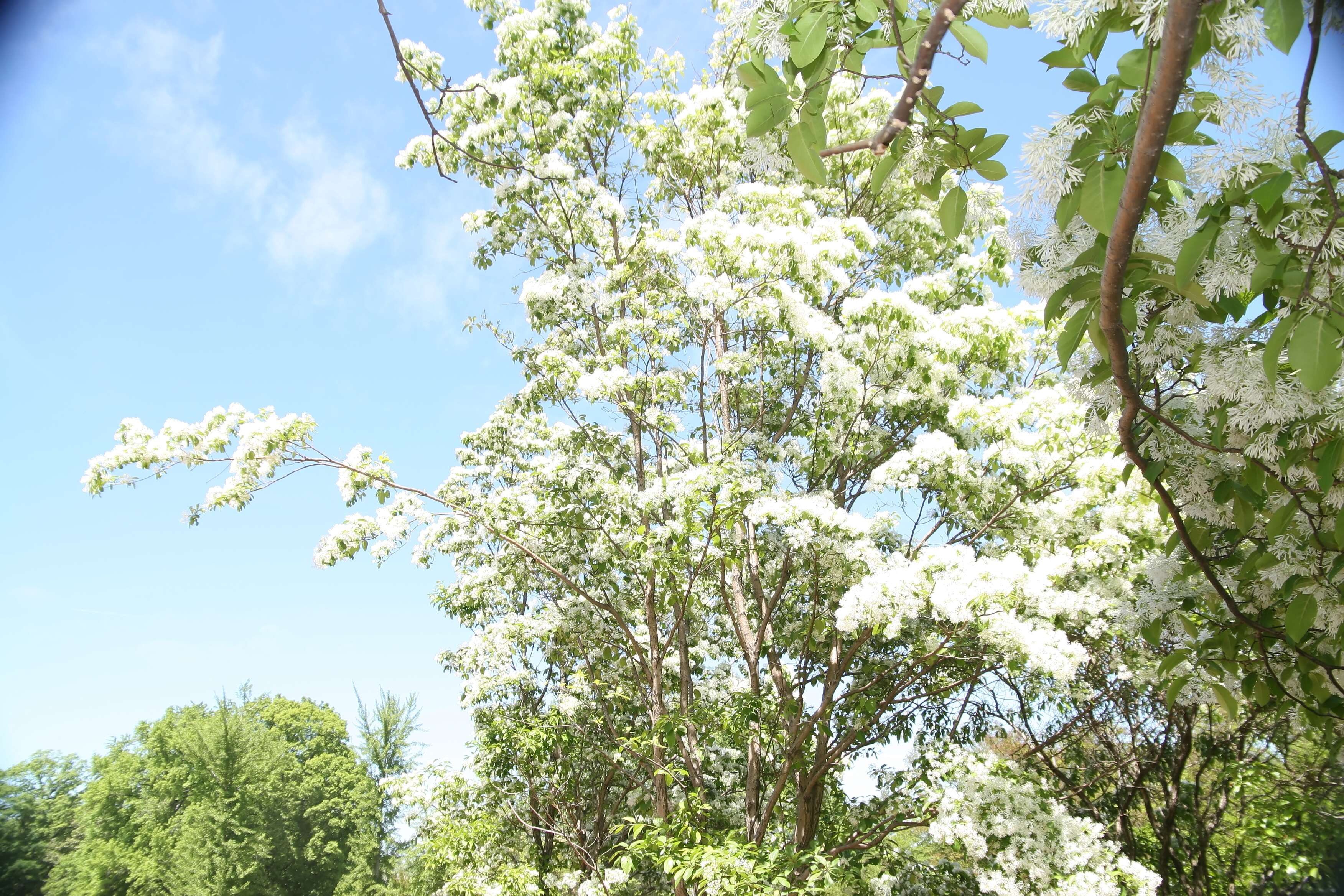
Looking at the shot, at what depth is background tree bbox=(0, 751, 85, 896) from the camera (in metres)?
21.0

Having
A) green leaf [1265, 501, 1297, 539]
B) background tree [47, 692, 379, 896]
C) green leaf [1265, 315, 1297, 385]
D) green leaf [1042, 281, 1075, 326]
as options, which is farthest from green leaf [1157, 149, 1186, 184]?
background tree [47, 692, 379, 896]

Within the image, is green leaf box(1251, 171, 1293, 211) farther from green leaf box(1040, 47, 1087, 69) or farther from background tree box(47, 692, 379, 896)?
background tree box(47, 692, 379, 896)

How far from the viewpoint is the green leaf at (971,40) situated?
1.12m

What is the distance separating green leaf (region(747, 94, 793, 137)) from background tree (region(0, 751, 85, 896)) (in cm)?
2649

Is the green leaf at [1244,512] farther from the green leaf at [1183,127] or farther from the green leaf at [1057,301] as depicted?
the green leaf at [1183,127]

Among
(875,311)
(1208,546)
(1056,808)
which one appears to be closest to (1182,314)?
(1208,546)

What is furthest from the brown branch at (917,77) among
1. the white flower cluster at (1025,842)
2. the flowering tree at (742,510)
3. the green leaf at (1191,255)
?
the white flower cluster at (1025,842)

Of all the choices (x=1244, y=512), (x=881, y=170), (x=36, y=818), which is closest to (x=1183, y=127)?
(x=881, y=170)

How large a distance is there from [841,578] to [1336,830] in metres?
4.89

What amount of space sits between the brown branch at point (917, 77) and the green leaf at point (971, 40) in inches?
4.4

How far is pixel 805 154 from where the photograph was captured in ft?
3.80

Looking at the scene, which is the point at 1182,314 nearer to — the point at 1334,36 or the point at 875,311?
the point at 1334,36

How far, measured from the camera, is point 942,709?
7.15 metres

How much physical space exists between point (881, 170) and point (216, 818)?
1065 inches
